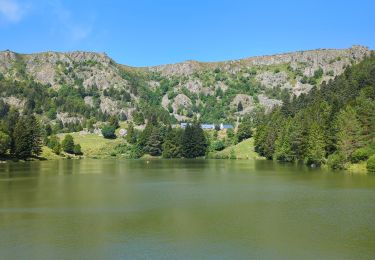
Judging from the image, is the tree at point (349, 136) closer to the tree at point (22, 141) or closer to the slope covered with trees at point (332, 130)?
the slope covered with trees at point (332, 130)

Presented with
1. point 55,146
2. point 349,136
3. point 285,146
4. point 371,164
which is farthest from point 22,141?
point 371,164

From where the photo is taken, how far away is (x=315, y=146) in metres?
115

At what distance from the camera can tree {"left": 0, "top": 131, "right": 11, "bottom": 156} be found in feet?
453

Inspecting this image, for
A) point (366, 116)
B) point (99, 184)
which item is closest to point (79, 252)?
point (99, 184)

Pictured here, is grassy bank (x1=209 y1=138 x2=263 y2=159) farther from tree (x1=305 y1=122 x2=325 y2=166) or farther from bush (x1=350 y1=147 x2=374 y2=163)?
bush (x1=350 y1=147 x2=374 y2=163)

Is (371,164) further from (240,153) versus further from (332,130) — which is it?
(240,153)

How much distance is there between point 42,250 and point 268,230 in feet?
56.4

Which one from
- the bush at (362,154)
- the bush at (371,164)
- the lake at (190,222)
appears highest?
the bush at (362,154)

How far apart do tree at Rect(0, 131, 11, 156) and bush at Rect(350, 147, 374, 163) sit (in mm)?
102868

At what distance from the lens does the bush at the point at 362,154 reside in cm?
9288

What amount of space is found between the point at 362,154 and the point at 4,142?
4144 inches

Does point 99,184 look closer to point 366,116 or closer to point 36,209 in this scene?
point 36,209

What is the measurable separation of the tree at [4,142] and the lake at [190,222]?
79.2 metres

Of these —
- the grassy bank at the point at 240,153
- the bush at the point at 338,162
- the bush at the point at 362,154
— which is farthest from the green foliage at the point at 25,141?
the bush at the point at 362,154
